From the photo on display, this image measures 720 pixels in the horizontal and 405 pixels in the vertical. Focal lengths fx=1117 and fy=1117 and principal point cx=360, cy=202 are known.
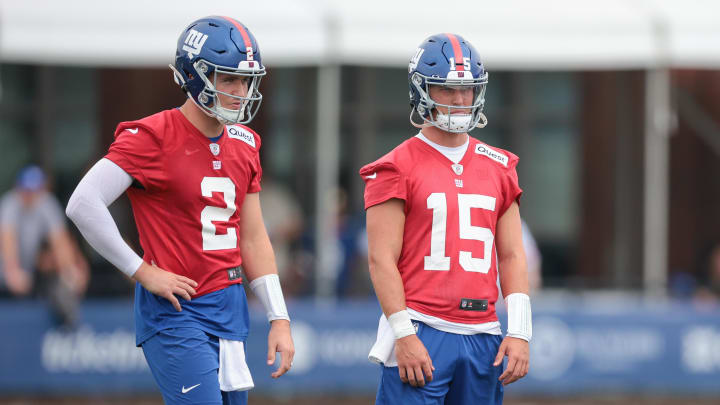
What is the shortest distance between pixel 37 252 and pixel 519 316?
6844 millimetres

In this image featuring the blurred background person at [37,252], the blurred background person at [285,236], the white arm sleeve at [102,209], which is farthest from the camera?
the blurred background person at [285,236]

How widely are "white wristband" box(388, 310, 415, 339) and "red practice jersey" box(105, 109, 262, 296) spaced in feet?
2.24

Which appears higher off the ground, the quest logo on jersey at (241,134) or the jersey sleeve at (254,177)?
the quest logo on jersey at (241,134)

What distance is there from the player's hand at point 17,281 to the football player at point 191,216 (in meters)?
6.19

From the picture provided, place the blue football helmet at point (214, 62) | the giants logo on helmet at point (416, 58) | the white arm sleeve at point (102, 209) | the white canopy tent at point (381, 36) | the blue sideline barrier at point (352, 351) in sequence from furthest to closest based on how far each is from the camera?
1. the white canopy tent at point (381, 36)
2. the blue sideline barrier at point (352, 351)
3. the giants logo on helmet at point (416, 58)
4. the blue football helmet at point (214, 62)
5. the white arm sleeve at point (102, 209)

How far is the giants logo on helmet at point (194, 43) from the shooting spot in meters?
4.39

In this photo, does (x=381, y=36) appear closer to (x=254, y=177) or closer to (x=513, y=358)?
(x=254, y=177)

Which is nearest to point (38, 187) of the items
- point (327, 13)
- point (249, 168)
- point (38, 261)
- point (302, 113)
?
point (38, 261)

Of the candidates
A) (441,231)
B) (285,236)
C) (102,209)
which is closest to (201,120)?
(102,209)

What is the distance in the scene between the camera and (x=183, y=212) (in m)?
4.42

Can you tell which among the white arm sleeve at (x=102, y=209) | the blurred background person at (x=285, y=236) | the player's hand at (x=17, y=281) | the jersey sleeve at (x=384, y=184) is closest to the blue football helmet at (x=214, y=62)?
the white arm sleeve at (x=102, y=209)

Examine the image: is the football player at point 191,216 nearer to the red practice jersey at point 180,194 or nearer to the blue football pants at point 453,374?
the red practice jersey at point 180,194

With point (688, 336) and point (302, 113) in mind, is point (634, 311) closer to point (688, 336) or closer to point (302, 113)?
point (688, 336)

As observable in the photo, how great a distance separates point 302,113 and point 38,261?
539 cm
